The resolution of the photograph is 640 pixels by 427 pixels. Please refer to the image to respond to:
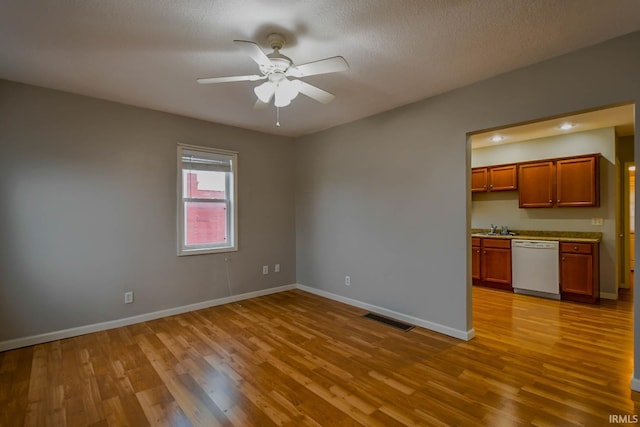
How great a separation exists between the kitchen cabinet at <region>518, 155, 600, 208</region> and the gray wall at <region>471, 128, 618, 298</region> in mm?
199

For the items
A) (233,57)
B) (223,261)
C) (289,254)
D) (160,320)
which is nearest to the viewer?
(233,57)

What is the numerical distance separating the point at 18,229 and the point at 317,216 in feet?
11.5

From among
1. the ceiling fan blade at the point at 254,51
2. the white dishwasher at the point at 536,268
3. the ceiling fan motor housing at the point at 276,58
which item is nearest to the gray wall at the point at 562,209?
the white dishwasher at the point at 536,268

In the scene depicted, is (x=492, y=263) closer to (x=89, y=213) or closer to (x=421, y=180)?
(x=421, y=180)

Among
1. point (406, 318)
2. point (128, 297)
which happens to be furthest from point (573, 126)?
point (128, 297)

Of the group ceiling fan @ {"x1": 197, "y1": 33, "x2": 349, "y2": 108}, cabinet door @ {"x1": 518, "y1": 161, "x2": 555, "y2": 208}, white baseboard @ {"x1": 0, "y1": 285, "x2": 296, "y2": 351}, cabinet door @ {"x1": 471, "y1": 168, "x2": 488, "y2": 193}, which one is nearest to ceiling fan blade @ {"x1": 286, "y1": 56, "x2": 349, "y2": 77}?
ceiling fan @ {"x1": 197, "y1": 33, "x2": 349, "y2": 108}

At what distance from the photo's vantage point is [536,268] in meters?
4.65

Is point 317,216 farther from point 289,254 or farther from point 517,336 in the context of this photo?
point 517,336

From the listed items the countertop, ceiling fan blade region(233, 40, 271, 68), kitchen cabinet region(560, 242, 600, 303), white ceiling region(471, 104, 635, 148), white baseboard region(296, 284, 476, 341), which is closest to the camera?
A: ceiling fan blade region(233, 40, 271, 68)

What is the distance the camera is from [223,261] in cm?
438

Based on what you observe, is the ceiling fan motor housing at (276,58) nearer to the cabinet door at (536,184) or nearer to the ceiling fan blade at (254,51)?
the ceiling fan blade at (254,51)

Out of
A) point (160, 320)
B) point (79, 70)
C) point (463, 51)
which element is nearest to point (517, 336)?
point (463, 51)

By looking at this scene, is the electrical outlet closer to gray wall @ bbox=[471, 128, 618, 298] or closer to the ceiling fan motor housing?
the ceiling fan motor housing

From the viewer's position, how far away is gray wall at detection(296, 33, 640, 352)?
242 cm
